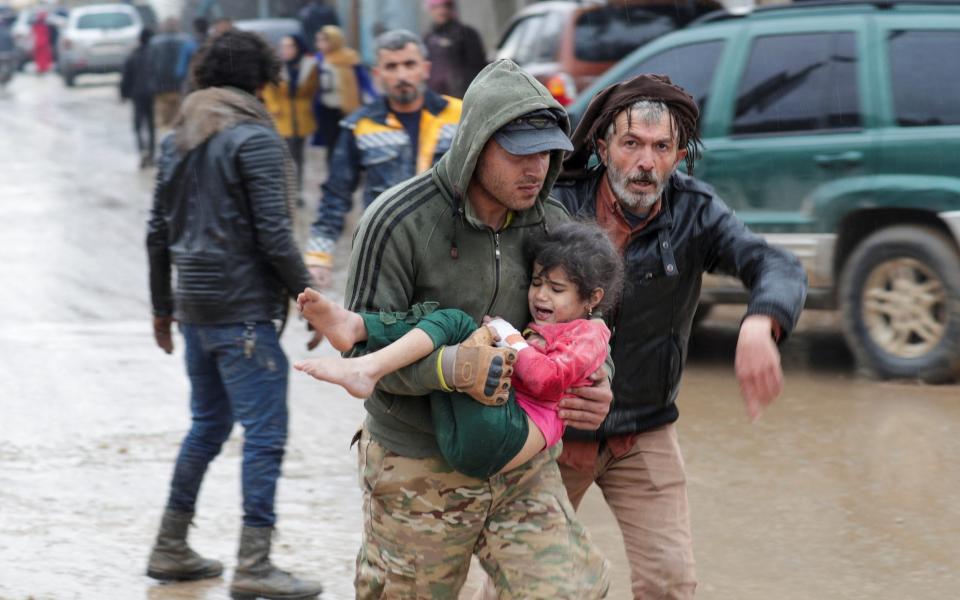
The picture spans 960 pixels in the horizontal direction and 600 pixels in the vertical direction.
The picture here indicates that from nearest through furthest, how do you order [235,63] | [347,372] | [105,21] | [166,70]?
1. [347,372]
2. [235,63]
3. [166,70]
4. [105,21]

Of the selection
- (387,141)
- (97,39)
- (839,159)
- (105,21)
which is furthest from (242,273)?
(105,21)

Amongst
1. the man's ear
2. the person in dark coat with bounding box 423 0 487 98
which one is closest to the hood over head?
the man's ear

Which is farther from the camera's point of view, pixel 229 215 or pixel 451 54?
pixel 451 54

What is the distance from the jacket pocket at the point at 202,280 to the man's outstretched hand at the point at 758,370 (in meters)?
2.16

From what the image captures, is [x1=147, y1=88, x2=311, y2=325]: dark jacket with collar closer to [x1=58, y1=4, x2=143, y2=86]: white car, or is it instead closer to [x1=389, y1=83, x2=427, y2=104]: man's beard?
[x1=389, y1=83, x2=427, y2=104]: man's beard

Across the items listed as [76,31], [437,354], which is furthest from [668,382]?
[76,31]

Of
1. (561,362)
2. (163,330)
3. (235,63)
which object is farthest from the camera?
(163,330)

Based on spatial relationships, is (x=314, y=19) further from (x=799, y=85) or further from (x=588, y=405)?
(x=588, y=405)

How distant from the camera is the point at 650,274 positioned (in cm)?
398

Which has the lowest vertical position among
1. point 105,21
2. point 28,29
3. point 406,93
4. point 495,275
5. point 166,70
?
point 28,29

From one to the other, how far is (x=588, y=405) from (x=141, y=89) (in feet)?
55.7

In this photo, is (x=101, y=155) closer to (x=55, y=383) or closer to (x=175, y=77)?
(x=175, y=77)

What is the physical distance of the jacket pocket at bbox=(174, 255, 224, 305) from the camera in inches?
201

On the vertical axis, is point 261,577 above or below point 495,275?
below
